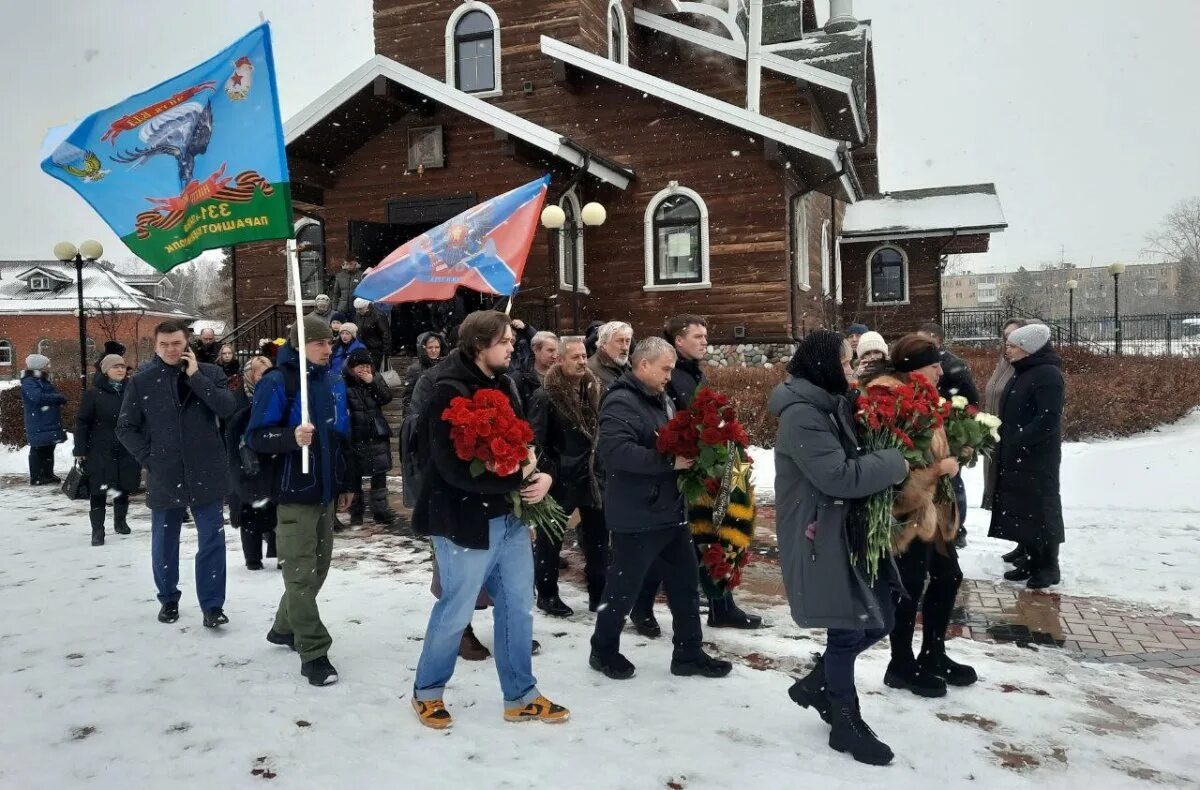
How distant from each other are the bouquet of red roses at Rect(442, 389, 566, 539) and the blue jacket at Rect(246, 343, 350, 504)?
1.28 meters

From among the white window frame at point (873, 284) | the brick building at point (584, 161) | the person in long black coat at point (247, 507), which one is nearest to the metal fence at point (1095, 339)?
the white window frame at point (873, 284)

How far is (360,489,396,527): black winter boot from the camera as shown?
847 centimetres

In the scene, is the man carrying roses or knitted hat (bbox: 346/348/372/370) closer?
the man carrying roses

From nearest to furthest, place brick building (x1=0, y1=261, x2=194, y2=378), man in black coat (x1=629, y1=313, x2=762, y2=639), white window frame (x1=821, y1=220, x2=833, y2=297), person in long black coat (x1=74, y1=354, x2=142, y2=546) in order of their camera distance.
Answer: man in black coat (x1=629, y1=313, x2=762, y2=639) < person in long black coat (x1=74, y1=354, x2=142, y2=546) < white window frame (x1=821, y1=220, x2=833, y2=297) < brick building (x1=0, y1=261, x2=194, y2=378)

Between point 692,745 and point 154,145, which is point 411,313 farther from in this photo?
point 692,745

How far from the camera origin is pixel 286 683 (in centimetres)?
440

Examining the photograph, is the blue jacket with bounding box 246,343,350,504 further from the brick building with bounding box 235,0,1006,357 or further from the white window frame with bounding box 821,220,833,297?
the white window frame with bounding box 821,220,833,297

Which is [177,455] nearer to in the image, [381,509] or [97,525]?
[381,509]

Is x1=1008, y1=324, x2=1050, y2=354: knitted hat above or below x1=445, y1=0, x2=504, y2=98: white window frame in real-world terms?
below

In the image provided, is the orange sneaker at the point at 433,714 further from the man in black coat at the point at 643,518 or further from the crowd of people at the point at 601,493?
the man in black coat at the point at 643,518

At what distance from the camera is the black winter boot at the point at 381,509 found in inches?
333

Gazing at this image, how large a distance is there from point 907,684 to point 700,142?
Result: 1364 cm

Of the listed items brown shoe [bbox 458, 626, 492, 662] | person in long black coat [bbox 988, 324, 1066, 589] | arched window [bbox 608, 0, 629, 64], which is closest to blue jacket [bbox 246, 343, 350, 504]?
brown shoe [bbox 458, 626, 492, 662]

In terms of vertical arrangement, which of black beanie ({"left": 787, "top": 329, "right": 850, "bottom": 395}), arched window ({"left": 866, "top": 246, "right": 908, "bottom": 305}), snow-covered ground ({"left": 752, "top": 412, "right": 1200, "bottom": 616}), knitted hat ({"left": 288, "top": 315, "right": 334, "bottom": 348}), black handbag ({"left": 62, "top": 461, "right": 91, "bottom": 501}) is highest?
arched window ({"left": 866, "top": 246, "right": 908, "bottom": 305})
